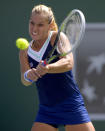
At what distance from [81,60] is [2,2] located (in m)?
1.30

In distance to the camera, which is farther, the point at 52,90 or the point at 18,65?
the point at 18,65

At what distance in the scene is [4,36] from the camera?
5.66 metres

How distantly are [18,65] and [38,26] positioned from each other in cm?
231

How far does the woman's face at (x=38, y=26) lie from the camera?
3393 mm

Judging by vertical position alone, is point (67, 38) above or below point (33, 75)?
above

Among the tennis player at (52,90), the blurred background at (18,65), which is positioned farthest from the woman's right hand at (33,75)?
the blurred background at (18,65)

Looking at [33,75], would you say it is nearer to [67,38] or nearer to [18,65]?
[67,38]

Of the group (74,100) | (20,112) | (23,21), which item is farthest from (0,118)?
(74,100)

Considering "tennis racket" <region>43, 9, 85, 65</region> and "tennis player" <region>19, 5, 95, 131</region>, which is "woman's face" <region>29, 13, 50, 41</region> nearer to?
"tennis player" <region>19, 5, 95, 131</region>

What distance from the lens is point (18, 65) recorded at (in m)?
5.68

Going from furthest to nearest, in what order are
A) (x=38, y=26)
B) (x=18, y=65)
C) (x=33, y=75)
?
(x=18, y=65)
(x=38, y=26)
(x=33, y=75)

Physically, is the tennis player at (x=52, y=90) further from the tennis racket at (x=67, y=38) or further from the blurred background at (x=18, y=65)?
the blurred background at (x=18, y=65)

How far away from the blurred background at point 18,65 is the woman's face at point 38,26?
221cm

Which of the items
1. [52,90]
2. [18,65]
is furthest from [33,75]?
[18,65]
